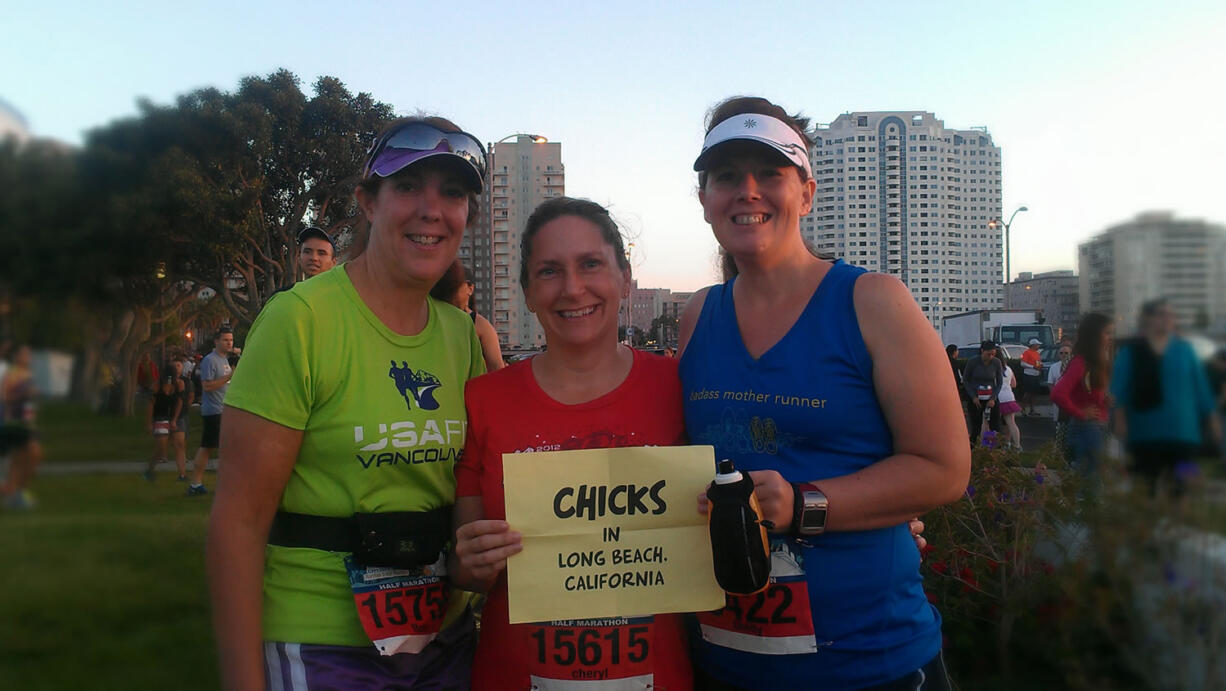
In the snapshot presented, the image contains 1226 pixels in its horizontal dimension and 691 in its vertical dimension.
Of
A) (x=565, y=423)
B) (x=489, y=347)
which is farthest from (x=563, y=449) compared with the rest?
(x=489, y=347)

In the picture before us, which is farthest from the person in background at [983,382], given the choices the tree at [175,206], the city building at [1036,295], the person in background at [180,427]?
the person in background at [180,427]

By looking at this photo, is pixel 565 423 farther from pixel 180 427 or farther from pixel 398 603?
pixel 180 427

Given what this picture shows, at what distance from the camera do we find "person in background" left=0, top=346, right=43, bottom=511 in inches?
63.2

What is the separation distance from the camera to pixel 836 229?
72938 mm

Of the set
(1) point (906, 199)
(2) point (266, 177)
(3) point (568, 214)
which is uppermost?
(1) point (906, 199)

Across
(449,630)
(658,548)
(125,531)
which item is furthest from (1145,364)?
(125,531)

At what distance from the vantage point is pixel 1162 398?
1.71 m

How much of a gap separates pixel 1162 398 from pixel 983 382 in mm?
14976

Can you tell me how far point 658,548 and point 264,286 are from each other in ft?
83.7

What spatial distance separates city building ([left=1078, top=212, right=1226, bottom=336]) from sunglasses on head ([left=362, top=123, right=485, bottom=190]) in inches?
70.5

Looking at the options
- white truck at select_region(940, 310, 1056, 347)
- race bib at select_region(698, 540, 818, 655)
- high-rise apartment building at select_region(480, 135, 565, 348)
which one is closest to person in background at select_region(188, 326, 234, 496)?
race bib at select_region(698, 540, 818, 655)

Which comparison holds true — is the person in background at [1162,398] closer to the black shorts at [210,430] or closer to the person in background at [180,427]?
the black shorts at [210,430]

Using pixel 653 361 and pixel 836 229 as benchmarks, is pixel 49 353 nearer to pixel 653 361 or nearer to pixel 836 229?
pixel 653 361

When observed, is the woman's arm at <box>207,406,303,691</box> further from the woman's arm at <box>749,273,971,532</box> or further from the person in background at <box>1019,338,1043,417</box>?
the person in background at <box>1019,338,1043,417</box>
